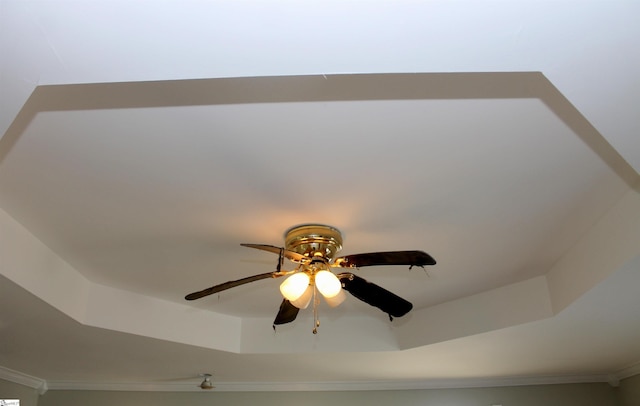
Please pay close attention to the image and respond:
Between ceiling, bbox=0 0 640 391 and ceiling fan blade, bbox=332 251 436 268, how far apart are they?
26 centimetres

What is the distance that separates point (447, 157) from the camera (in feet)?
6.31

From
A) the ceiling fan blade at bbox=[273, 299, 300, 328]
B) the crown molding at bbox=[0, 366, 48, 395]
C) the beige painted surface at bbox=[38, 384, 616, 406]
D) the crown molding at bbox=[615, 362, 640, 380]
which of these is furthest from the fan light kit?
the crown molding at bbox=[615, 362, 640, 380]

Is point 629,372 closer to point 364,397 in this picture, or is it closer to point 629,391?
point 629,391

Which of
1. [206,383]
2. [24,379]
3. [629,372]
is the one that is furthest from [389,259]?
[24,379]

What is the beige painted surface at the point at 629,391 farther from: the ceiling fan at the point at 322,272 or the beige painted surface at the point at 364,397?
the ceiling fan at the point at 322,272

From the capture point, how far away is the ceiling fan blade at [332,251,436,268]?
1980 mm

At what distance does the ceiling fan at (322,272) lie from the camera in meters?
2.04

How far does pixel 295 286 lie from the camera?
2.05 meters

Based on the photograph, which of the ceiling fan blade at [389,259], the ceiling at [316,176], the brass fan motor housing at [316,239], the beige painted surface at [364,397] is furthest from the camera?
the beige painted surface at [364,397]

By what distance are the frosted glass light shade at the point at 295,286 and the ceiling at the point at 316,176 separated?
1.09 feet

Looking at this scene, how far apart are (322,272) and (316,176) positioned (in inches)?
14.7

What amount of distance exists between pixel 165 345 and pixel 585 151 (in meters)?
2.75

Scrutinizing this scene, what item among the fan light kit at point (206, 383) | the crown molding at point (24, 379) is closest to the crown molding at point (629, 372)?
the fan light kit at point (206, 383)

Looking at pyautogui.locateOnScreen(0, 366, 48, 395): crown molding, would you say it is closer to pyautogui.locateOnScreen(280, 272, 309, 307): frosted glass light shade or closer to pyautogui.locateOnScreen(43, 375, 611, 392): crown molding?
pyautogui.locateOnScreen(43, 375, 611, 392): crown molding
